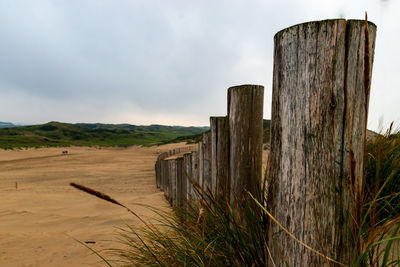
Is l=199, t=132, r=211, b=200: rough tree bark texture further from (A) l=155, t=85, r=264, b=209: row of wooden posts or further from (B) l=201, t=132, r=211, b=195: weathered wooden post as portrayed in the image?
(A) l=155, t=85, r=264, b=209: row of wooden posts

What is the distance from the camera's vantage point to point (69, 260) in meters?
2.63

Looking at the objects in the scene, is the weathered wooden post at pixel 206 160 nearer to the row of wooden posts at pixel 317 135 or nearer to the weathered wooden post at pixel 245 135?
the weathered wooden post at pixel 245 135

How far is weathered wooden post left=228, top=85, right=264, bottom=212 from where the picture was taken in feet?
5.22

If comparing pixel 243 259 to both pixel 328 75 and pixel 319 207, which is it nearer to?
pixel 319 207

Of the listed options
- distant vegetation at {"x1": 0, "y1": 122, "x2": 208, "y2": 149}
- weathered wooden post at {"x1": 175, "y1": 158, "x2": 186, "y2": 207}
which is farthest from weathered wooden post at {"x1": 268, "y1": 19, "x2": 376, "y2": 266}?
distant vegetation at {"x1": 0, "y1": 122, "x2": 208, "y2": 149}

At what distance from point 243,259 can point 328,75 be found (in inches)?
41.0

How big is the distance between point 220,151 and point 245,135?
1.14 ft

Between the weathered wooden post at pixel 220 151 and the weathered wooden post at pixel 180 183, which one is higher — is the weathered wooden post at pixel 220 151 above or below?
→ above

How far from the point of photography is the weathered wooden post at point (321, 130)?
3.15 feet

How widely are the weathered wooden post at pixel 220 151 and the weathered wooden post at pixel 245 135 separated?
124 millimetres

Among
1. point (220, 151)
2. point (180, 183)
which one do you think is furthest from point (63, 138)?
point (220, 151)

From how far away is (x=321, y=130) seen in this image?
1.00 metres

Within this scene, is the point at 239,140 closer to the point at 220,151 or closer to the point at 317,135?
the point at 220,151

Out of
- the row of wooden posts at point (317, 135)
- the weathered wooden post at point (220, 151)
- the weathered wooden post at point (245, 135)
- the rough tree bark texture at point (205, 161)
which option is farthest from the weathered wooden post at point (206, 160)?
the row of wooden posts at point (317, 135)
